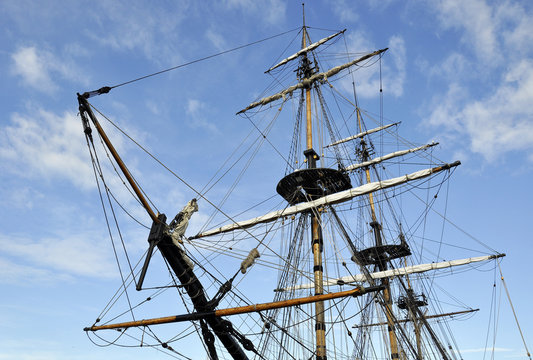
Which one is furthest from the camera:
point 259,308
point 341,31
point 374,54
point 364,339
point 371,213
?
point 371,213

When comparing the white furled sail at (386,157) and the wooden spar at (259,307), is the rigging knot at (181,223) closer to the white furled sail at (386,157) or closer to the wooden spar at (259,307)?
the wooden spar at (259,307)

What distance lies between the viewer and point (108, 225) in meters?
9.95

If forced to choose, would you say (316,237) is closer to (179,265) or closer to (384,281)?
(179,265)

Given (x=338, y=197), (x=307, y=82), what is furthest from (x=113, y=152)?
(x=307, y=82)

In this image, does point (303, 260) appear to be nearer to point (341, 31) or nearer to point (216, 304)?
point (216, 304)

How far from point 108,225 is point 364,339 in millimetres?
25475

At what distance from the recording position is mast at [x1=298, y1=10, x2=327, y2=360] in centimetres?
1508

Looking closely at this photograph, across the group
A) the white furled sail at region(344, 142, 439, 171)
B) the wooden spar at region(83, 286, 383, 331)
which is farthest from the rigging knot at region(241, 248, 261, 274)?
the white furled sail at region(344, 142, 439, 171)

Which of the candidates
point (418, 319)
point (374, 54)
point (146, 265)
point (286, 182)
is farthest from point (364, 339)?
point (146, 265)

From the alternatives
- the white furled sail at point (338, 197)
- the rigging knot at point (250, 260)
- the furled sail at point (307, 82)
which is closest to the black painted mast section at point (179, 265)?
the rigging knot at point (250, 260)

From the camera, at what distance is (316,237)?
17844 mm

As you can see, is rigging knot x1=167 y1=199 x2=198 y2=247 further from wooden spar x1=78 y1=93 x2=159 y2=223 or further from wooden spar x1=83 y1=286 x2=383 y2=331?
wooden spar x1=83 y1=286 x2=383 y2=331

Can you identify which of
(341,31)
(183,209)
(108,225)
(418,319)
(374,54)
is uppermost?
(341,31)

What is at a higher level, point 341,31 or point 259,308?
point 341,31
